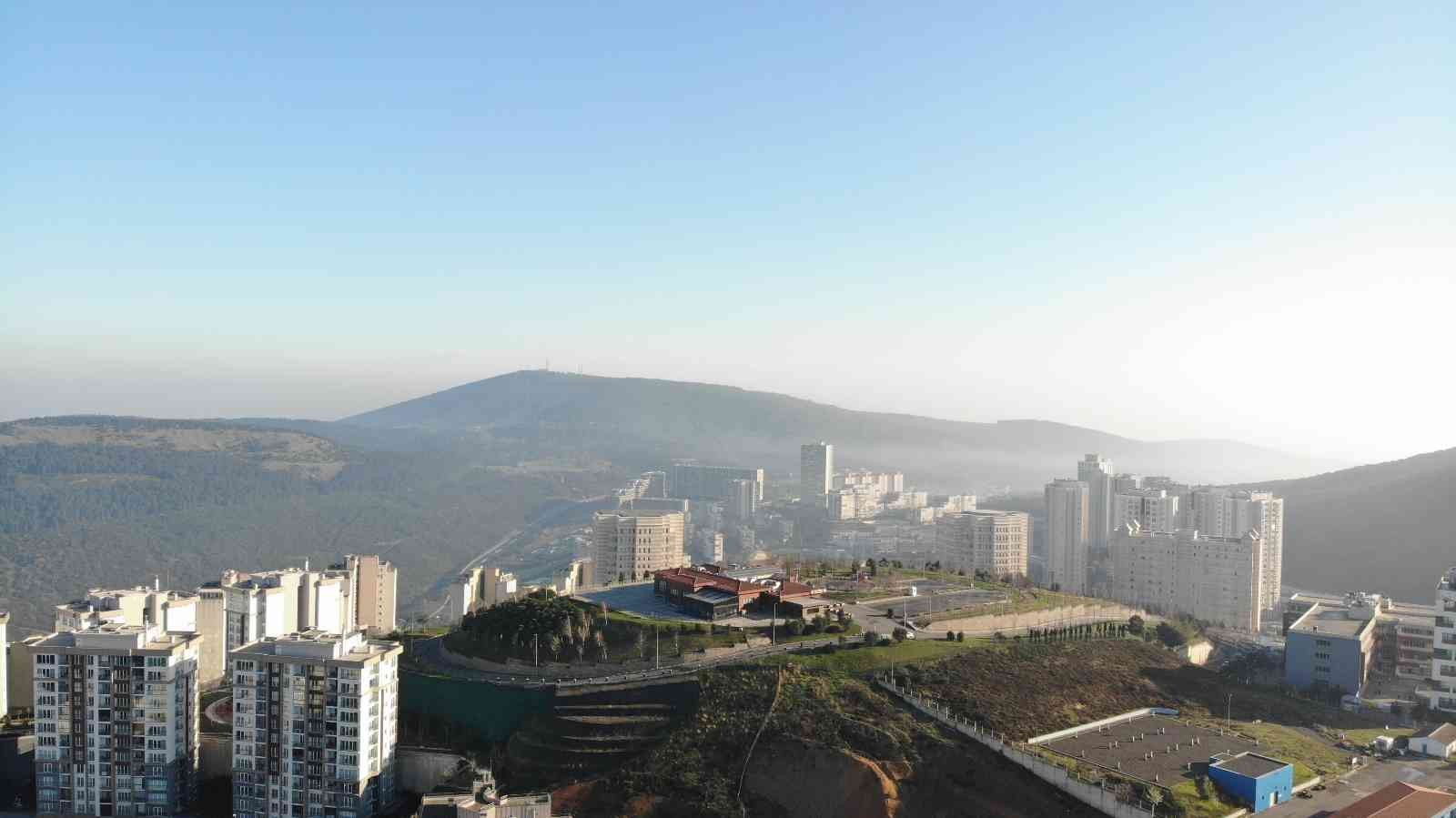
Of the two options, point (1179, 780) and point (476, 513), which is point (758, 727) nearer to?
point (1179, 780)

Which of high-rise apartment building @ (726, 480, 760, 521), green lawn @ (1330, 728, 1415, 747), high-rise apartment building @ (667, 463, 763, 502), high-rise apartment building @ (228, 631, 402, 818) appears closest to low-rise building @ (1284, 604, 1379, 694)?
green lawn @ (1330, 728, 1415, 747)

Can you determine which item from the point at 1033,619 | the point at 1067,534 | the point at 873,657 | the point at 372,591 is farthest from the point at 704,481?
the point at 873,657

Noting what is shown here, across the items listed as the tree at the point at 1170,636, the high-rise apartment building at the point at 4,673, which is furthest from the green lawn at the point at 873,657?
the high-rise apartment building at the point at 4,673

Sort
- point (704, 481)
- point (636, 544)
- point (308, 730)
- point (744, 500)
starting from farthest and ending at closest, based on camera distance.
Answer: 1. point (704, 481)
2. point (744, 500)
3. point (636, 544)
4. point (308, 730)

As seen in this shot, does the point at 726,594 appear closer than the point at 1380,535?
Yes

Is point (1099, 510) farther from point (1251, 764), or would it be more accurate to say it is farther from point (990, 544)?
point (1251, 764)
